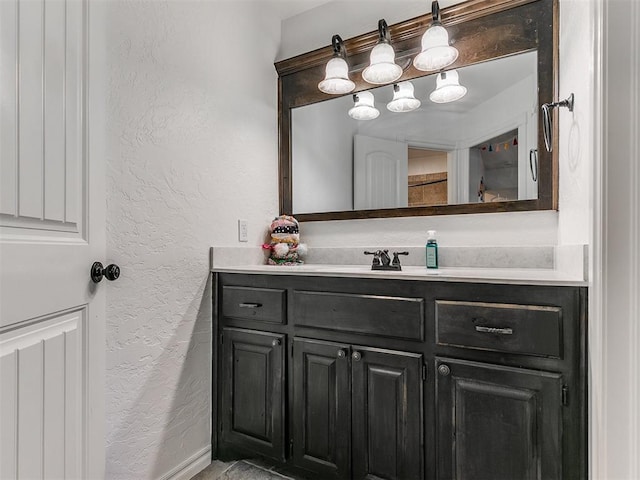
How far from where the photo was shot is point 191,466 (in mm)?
1582

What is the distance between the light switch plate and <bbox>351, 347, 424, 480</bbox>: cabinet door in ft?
2.90

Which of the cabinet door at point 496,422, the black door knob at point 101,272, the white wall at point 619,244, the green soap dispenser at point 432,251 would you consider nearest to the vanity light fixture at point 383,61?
the green soap dispenser at point 432,251

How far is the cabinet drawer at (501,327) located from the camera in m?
1.05

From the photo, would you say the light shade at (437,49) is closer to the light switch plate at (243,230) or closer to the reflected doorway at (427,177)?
the reflected doorway at (427,177)

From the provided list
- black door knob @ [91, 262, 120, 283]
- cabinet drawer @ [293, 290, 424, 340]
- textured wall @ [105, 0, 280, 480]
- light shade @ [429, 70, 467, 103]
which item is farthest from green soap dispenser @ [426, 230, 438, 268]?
black door knob @ [91, 262, 120, 283]

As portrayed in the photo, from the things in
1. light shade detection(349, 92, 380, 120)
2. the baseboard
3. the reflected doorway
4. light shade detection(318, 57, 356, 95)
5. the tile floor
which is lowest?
the tile floor

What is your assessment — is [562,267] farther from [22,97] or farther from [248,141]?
[22,97]

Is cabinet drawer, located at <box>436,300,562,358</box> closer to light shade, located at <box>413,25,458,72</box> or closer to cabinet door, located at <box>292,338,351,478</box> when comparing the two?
cabinet door, located at <box>292,338,351,478</box>

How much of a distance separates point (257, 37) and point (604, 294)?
2051 mm

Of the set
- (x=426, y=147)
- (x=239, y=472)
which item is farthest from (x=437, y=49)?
(x=239, y=472)

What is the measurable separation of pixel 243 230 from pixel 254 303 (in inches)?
18.8

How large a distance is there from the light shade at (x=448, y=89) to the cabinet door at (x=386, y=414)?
129cm

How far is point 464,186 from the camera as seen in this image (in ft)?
5.69

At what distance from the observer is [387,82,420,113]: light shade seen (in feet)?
6.11
